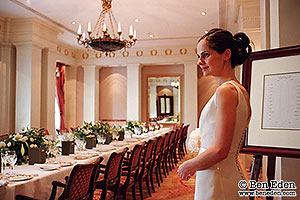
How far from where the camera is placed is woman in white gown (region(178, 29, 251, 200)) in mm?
1185

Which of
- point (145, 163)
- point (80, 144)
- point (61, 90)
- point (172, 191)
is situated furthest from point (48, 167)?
point (61, 90)

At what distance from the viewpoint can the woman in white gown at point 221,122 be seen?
1185mm

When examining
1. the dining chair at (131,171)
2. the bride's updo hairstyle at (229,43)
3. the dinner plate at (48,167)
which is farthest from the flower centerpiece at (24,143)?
the bride's updo hairstyle at (229,43)

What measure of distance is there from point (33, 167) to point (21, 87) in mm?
4552

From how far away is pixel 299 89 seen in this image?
6.25 ft

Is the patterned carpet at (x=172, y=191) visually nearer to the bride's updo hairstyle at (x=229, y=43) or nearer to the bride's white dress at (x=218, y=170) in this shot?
the bride's white dress at (x=218, y=170)

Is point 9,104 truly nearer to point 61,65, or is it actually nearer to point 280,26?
point 61,65

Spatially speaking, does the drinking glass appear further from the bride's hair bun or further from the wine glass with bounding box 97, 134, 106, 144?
the bride's hair bun

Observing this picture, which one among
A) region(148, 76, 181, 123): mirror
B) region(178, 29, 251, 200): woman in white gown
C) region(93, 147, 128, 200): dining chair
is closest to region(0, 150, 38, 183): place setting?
region(93, 147, 128, 200): dining chair

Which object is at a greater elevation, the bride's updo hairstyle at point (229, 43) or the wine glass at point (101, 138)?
the bride's updo hairstyle at point (229, 43)

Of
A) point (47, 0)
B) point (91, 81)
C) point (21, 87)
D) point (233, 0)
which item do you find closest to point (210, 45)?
point (233, 0)

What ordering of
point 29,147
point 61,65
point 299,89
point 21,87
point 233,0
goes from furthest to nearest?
point 61,65 < point 21,87 < point 233,0 < point 29,147 < point 299,89

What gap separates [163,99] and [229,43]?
351 inches

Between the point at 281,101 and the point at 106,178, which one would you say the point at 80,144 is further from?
the point at 281,101
